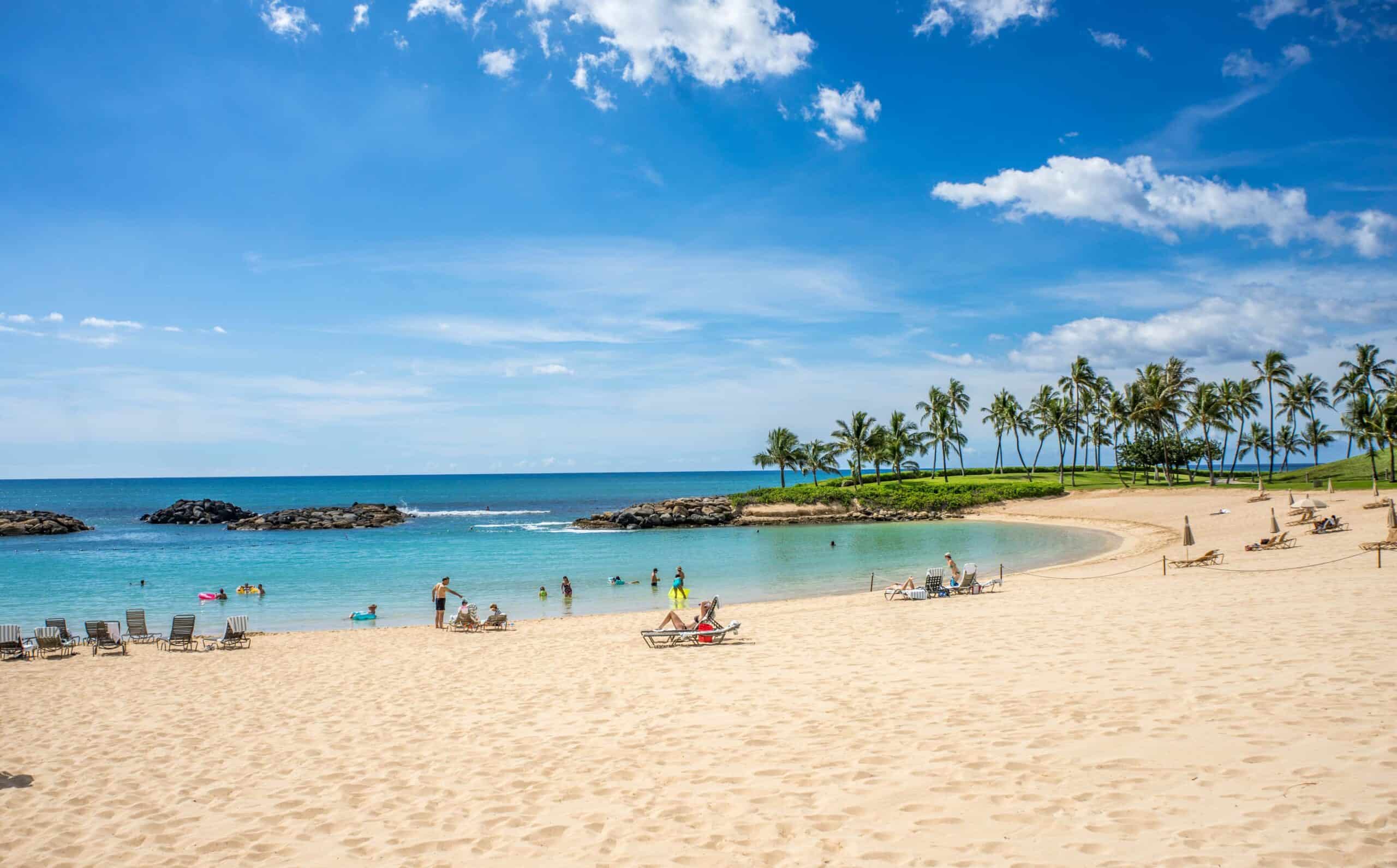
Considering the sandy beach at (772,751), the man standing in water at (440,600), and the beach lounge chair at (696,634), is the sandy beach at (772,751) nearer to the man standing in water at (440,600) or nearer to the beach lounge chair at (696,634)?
the beach lounge chair at (696,634)

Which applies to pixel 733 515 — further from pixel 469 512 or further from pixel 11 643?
pixel 11 643

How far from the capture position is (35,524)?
74688 mm

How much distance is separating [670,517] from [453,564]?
1288 inches

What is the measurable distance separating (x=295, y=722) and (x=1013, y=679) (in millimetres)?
10641

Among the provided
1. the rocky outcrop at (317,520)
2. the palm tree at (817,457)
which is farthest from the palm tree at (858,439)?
the rocky outcrop at (317,520)

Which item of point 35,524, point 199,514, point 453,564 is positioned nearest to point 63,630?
point 453,564

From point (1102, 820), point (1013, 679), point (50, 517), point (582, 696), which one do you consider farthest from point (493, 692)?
point (50, 517)

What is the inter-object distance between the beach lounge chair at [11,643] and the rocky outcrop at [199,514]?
77364mm

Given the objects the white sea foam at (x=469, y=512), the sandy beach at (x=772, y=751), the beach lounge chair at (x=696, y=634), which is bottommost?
the white sea foam at (x=469, y=512)

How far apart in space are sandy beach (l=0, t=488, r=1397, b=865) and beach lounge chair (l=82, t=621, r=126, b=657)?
2747mm

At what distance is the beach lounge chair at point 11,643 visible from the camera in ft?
58.5

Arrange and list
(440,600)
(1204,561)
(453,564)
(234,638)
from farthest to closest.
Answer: (453,564), (1204,561), (440,600), (234,638)

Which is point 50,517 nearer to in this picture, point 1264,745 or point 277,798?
point 277,798

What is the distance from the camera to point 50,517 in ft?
258
